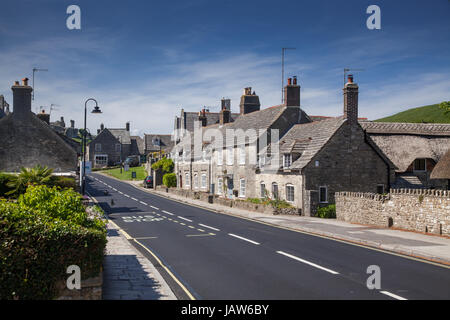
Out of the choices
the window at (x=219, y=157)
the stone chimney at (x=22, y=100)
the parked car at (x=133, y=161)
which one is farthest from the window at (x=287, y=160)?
the parked car at (x=133, y=161)

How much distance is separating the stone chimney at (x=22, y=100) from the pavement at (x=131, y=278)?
21591 millimetres

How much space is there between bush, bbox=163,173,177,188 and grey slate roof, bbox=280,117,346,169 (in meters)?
24.8

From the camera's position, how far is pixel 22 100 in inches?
1258

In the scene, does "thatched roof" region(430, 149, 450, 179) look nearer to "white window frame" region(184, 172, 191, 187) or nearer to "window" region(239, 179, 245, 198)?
"window" region(239, 179, 245, 198)

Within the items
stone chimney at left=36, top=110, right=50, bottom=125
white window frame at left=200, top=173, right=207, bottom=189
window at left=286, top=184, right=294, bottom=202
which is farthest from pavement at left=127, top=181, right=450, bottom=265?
stone chimney at left=36, top=110, right=50, bottom=125

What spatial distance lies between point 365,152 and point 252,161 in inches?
423

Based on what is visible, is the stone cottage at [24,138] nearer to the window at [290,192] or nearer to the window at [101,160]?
the window at [290,192]

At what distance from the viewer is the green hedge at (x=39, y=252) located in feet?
25.8

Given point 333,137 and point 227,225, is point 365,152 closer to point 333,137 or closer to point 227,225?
point 333,137

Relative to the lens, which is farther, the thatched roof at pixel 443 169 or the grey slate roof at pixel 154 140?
the grey slate roof at pixel 154 140

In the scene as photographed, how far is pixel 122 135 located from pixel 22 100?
81.7 meters
